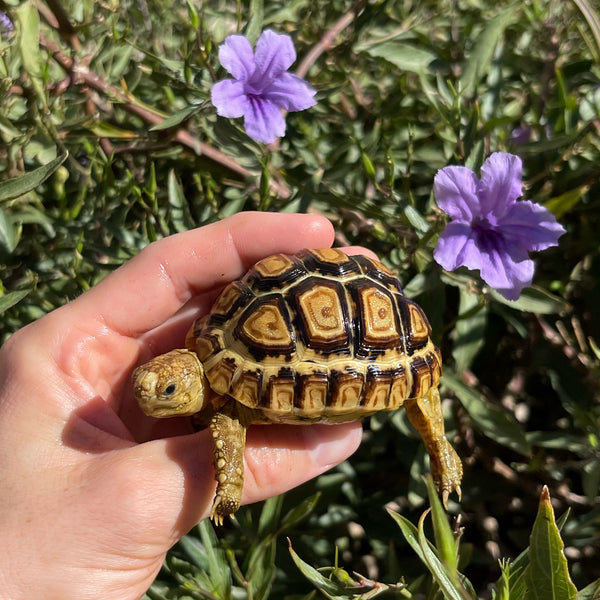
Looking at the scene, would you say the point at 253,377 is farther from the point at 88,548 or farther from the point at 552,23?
the point at 552,23

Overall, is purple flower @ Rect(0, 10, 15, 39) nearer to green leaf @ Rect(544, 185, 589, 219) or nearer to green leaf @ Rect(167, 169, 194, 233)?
green leaf @ Rect(167, 169, 194, 233)

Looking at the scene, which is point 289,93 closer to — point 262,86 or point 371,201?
point 262,86

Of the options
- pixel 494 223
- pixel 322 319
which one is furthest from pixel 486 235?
pixel 322 319

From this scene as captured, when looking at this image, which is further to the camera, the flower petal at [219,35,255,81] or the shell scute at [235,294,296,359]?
the flower petal at [219,35,255,81]

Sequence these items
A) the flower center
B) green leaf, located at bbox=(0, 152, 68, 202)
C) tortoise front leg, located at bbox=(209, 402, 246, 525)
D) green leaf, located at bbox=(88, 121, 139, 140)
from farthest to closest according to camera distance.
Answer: green leaf, located at bbox=(88, 121, 139, 140) < the flower center < green leaf, located at bbox=(0, 152, 68, 202) < tortoise front leg, located at bbox=(209, 402, 246, 525)

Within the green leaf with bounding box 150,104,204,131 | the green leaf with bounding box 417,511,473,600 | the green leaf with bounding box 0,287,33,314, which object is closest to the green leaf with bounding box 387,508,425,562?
the green leaf with bounding box 417,511,473,600

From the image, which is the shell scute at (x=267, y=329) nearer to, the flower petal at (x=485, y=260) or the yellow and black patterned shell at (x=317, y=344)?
the yellow and black patterned shell at (x=317, y=344)

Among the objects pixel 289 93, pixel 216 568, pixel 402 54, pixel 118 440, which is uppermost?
pixel 289 93
